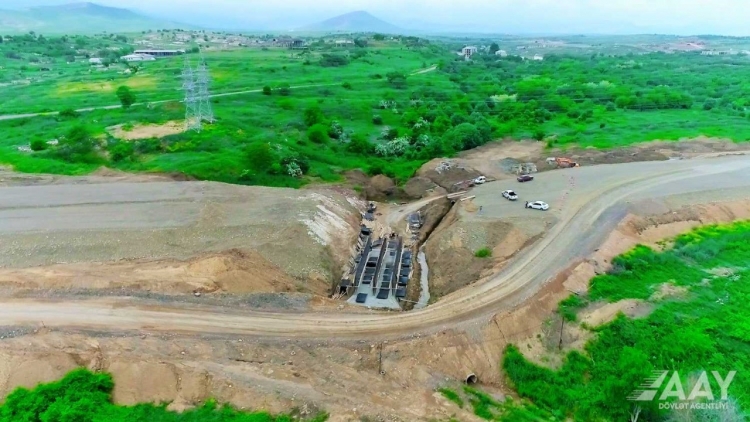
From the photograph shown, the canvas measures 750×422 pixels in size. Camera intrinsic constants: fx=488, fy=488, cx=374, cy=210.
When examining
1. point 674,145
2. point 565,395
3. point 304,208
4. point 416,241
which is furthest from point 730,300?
point 674,145

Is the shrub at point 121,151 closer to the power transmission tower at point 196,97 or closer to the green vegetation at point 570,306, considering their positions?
the power transmission tower at point 196,97

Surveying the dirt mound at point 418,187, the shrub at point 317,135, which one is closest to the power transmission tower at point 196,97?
the shrub at point 317,135

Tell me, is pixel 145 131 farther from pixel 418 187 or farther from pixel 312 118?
pixel 418 187

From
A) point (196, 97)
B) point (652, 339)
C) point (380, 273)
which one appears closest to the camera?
point (652, 339)

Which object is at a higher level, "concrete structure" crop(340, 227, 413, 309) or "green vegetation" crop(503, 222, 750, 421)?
"green vegetation" crop(503, 222, 750, 421)

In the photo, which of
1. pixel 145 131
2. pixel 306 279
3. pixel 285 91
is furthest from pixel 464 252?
pixel 285 91

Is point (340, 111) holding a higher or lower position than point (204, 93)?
lower

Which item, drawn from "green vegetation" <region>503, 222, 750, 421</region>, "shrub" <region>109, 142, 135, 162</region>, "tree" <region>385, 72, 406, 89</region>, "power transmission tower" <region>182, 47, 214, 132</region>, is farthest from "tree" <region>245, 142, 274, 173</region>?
"tree" <region>385, 72, 406, 89</region>

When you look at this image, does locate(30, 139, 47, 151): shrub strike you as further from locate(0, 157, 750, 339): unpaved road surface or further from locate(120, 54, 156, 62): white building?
locate(120, 54, 156, 62): white building
